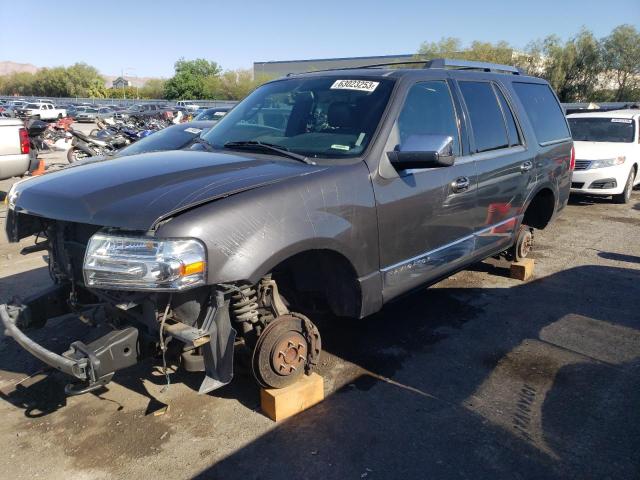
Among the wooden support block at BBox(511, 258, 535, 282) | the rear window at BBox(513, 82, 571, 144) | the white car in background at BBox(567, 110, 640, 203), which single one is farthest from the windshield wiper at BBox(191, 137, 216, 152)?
the white car in background at BBox(567, 110, 640, 203)

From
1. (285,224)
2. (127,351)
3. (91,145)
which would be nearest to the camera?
(127,351)

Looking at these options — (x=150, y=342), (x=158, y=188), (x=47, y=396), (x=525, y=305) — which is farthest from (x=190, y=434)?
(x=525, y=305)

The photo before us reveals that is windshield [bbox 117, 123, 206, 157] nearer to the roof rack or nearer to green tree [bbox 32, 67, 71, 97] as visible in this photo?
the roof rack

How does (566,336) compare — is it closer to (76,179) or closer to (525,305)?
(525,305)

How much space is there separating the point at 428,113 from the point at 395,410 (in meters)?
2.06

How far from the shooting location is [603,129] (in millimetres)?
10773

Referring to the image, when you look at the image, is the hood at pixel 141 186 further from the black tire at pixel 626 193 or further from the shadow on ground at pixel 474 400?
the black tire at pixel 626 193

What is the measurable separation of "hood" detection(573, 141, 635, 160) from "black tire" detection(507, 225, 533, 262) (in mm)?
5115

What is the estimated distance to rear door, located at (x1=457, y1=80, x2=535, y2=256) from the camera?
4.19 meters

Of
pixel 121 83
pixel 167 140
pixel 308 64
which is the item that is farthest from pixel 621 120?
pixel 121 83

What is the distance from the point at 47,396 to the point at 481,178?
11.3 ft

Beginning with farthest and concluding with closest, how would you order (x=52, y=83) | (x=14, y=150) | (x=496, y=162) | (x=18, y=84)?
(x=18, y=84)
(x=52, y=83)
(x=14, y=150)
(x=496, y=162)

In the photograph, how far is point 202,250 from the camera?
243 centimetres

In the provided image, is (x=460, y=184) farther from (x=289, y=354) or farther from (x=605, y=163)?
(x=605, y=163)
